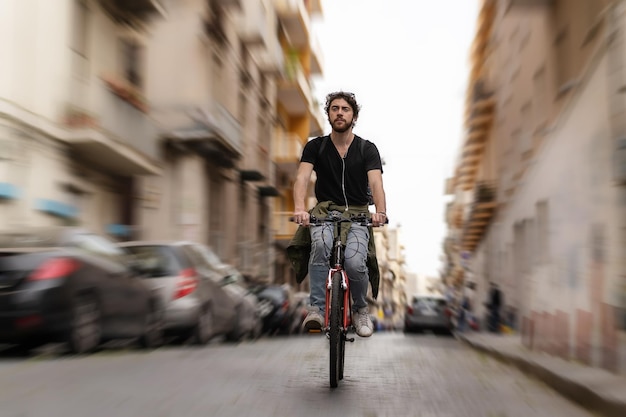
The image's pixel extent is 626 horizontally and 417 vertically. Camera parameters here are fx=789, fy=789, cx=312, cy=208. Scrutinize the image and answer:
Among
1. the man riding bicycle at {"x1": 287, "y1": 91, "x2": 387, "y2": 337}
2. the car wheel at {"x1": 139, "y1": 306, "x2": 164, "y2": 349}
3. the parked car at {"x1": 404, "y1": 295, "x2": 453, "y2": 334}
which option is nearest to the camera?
the man riding bicycle at {"x1": 287, "y1": 91, "x2": 387, "y2": 337}

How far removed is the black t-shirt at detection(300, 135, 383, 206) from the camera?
617 cm

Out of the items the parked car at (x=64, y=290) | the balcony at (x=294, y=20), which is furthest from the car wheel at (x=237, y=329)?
the balcony at (x=294, y=20)

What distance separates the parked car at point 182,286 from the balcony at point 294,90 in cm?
2446

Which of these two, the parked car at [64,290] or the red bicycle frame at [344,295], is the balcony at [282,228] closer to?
the parked car at [64,290]

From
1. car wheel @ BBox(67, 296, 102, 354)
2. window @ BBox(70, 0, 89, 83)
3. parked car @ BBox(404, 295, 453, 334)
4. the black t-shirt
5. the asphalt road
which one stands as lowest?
parked car @ BBox(404, 295, 453, 334)

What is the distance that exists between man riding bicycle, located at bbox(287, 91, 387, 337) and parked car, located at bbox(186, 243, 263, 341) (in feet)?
18.9

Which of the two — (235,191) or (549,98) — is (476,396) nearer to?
(549,98)

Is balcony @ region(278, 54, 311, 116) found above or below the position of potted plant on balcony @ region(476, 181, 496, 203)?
above

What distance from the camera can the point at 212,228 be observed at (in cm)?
2408

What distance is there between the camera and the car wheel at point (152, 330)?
9609mm

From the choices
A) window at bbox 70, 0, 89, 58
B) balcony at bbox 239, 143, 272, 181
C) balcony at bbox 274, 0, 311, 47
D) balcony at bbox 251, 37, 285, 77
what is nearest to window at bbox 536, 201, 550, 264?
window at bbox 70, 0, 89, 58

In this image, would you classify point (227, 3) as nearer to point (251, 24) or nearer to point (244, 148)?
point (251, 24)

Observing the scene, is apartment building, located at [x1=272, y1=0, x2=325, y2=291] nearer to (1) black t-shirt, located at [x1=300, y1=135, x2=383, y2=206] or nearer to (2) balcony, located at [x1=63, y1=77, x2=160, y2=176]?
(2) balcony, located at [x1=63, y1=77, x2=160, y2=176]

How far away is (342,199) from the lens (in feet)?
20.5
